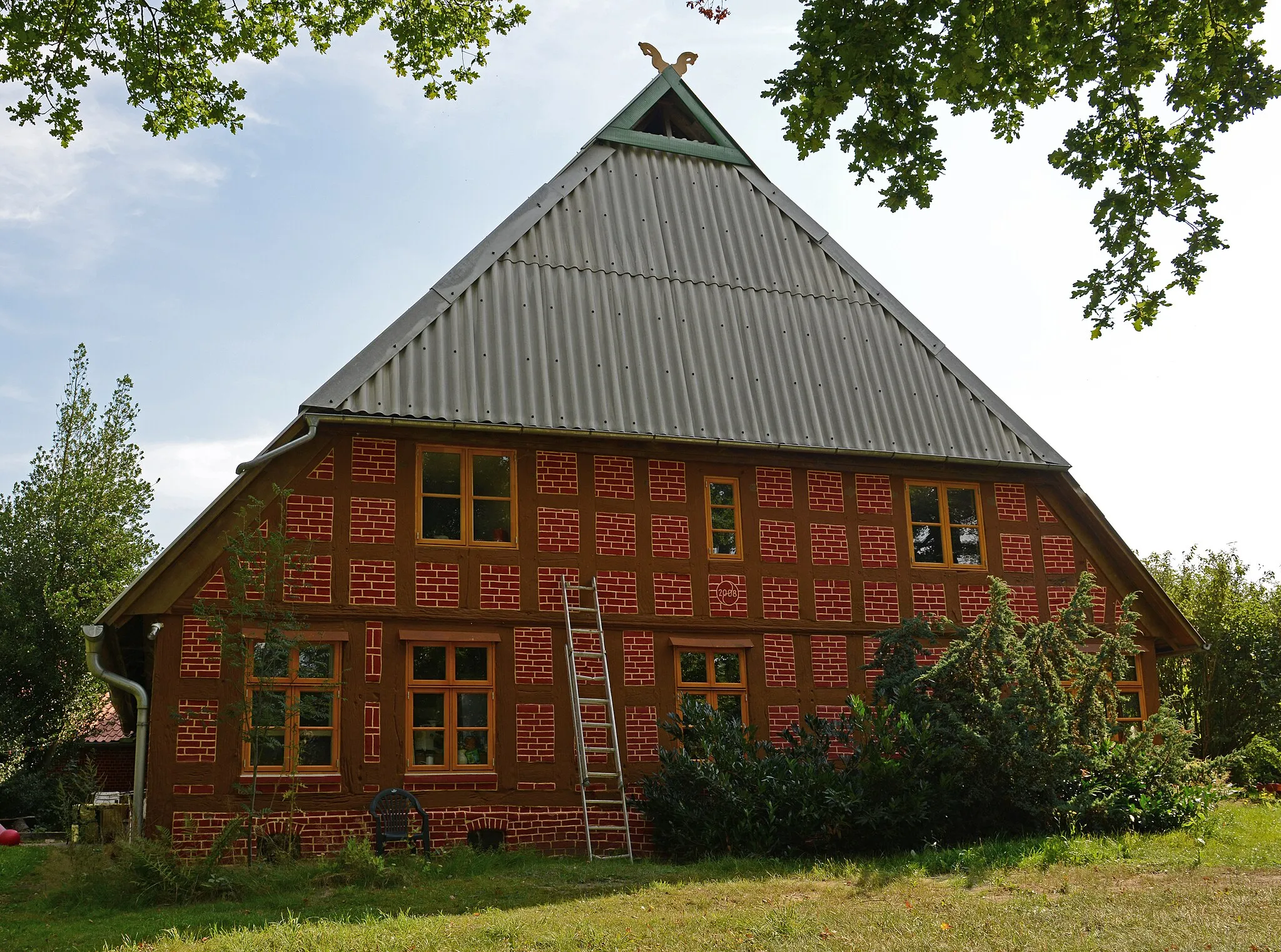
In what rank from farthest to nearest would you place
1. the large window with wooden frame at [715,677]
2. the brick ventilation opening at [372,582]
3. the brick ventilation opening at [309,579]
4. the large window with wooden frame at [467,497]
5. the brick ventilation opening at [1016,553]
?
the brick ventilation opening at [1016,553], the large window with wooden frame at [715,677], the large window with wooden frame at [467,497], the brick ventilation opening at [372,582], the brick ventilation opening at [309,579]

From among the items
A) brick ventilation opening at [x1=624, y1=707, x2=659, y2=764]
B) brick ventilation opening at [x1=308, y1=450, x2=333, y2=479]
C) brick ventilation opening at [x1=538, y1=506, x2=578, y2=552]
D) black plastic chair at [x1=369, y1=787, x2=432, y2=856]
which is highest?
brick ventilation opening at [x1=308, y1=450, x2=333, y2=479]

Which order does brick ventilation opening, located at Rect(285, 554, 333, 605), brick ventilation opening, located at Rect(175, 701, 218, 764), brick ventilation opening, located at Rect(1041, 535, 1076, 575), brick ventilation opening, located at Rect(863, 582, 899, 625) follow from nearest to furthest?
brick ventilation opening, located at Rect(175, 701, 218, 764) → brick ventilation opening, located at Rect(285, 554, 333, 605) → brick ventilation opening, located at Rect(863, 582, 899, 625) → brick ventilation opening, located at Rect(1041, 535, 1076, 575)

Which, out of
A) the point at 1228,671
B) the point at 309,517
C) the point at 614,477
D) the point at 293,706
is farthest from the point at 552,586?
the point at 1228,671

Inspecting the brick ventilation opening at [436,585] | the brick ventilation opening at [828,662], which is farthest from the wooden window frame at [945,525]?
the brick ventilation opening at [436,585]

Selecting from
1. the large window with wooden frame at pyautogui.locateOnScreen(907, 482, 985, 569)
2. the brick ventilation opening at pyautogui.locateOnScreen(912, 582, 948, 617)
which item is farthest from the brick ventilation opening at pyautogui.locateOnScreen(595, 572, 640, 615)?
the large window with wooden frame at pyautogui.locateOnScreen(907, 482, 985, 569)

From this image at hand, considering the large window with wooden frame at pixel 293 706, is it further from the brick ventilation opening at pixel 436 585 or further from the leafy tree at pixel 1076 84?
the leafy tree at pixel 1076 84

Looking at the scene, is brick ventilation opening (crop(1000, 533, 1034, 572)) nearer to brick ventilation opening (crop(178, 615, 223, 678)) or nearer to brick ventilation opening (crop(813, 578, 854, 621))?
brick ventilation opening (crop(813, 578, 854, 621))

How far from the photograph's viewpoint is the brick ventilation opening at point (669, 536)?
635 inches

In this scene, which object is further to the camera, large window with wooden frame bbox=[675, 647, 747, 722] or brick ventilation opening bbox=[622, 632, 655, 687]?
large window with wooden frame bbox=[675, 647, 747, 722]

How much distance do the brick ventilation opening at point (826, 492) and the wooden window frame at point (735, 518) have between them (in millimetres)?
1041

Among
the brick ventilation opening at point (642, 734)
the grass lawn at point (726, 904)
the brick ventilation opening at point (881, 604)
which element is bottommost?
the grass lawn at point (726, 904)

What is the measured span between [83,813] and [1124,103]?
52.9 ft

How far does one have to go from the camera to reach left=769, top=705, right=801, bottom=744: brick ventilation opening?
15.9m

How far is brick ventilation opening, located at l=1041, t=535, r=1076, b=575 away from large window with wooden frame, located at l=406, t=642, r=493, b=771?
320 inches
